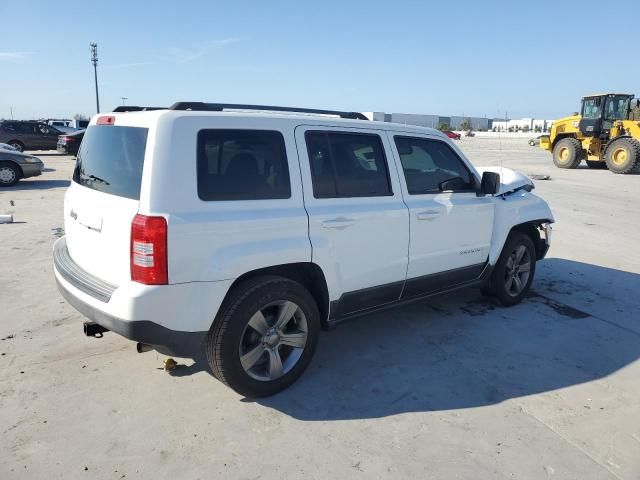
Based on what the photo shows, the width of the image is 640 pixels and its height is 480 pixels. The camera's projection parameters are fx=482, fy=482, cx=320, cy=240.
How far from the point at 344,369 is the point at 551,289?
10.5 feet

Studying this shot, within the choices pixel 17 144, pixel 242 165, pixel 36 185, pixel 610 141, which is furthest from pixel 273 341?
pixel 17 144

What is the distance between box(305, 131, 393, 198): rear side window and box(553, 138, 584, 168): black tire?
64.7 ft

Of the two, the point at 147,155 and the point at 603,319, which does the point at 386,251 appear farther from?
the point at 603,319

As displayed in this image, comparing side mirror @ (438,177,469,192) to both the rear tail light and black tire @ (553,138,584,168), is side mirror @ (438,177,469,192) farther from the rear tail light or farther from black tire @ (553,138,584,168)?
black tire @ (553,138,584,168)

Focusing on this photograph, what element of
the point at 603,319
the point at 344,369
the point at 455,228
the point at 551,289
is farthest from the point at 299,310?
the point at 551,289

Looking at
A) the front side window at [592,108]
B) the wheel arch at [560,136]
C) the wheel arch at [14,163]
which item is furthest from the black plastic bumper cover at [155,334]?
the wheel arch at [560,136]

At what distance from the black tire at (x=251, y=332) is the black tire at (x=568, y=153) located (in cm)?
2052

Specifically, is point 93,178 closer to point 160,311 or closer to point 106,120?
point 106,120

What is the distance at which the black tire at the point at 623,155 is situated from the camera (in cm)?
1797

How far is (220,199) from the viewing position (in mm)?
2912

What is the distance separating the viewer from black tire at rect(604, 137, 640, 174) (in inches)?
707

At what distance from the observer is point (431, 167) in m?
4.20

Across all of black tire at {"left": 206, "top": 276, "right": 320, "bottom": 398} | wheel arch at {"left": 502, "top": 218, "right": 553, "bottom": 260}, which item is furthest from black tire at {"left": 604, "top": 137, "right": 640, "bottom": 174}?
black tire at {"left": 206, "top": 276, "right": 320, "bottom": 398}

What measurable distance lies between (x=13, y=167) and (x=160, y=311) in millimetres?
12733
